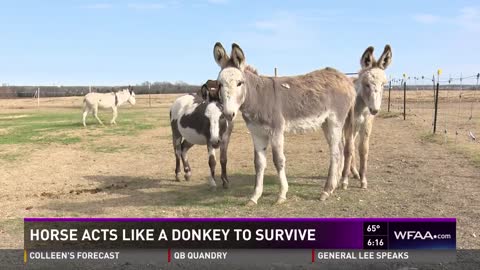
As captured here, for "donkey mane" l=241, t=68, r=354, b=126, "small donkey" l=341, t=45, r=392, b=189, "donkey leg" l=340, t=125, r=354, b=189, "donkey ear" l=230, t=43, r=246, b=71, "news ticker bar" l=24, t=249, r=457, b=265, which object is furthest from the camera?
"donkey leg" l=340, t=125, r=354, b=189

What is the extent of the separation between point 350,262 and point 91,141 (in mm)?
14637

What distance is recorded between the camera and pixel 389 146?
13961mm

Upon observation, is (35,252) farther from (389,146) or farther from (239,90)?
(389,146)

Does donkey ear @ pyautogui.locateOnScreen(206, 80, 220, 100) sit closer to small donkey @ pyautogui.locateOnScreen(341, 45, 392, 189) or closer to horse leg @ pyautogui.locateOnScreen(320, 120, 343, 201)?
horse leg @ pyautogui.locateOnScreen(320, 120, 343, 201)

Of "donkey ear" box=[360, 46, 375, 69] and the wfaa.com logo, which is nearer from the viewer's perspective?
the wfaa.com logo

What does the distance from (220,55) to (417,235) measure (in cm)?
383

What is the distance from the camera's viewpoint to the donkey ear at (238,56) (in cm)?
637

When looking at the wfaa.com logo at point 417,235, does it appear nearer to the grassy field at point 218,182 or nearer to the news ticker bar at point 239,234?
the news ticker bar at point 239,234

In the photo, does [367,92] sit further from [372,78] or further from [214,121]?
[214,121]

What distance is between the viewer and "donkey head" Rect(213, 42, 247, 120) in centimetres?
620

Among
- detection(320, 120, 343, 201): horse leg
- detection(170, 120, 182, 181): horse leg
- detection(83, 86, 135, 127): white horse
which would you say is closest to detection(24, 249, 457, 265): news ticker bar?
detection(320, 120, 343, 201): horse leg

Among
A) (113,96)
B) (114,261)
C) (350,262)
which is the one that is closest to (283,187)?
(350,262)

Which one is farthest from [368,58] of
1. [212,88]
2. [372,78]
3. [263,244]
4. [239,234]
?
[263,244]

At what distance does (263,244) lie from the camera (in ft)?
15.8
